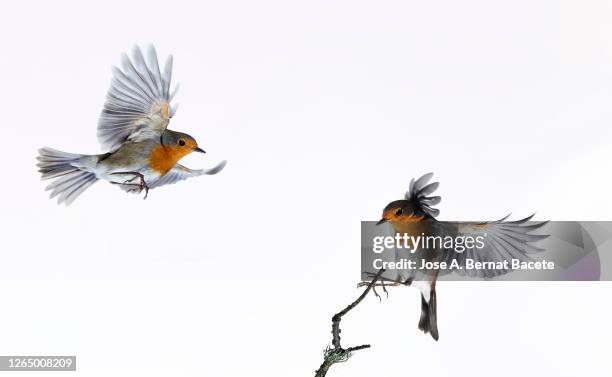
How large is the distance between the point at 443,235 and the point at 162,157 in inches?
23.9

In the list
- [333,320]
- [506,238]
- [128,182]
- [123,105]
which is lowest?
[333,320]

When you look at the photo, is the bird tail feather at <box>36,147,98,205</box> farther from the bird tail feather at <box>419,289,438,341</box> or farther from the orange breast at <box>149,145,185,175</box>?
the bird tail feather at <box>419,289,438,341</box>

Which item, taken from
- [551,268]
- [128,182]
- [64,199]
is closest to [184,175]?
[128,182]

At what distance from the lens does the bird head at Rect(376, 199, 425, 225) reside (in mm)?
1263

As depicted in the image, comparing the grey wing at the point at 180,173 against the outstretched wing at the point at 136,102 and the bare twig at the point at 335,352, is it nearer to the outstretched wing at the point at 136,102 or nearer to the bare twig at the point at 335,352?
the outstretched wing at the point at 136,102

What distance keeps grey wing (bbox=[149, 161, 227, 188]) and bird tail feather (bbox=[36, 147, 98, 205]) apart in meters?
0.15

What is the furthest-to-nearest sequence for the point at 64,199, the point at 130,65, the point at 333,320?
the point at 64,199, the point at 130,65, the point at 333,320

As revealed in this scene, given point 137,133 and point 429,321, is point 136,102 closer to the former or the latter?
point 137,133

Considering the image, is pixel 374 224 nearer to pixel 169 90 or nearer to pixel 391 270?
pixel 391 270

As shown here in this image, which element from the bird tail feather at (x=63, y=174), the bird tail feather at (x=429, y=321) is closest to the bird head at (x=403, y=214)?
the bird tail feather at (x=429, y=321)

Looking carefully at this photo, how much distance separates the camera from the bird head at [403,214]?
1.26m

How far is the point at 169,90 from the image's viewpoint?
1458mm

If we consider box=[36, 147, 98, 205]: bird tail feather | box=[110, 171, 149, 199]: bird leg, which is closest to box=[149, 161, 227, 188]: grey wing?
box=[110, 171, 149, 199]: bird leg

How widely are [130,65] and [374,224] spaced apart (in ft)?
1.95
